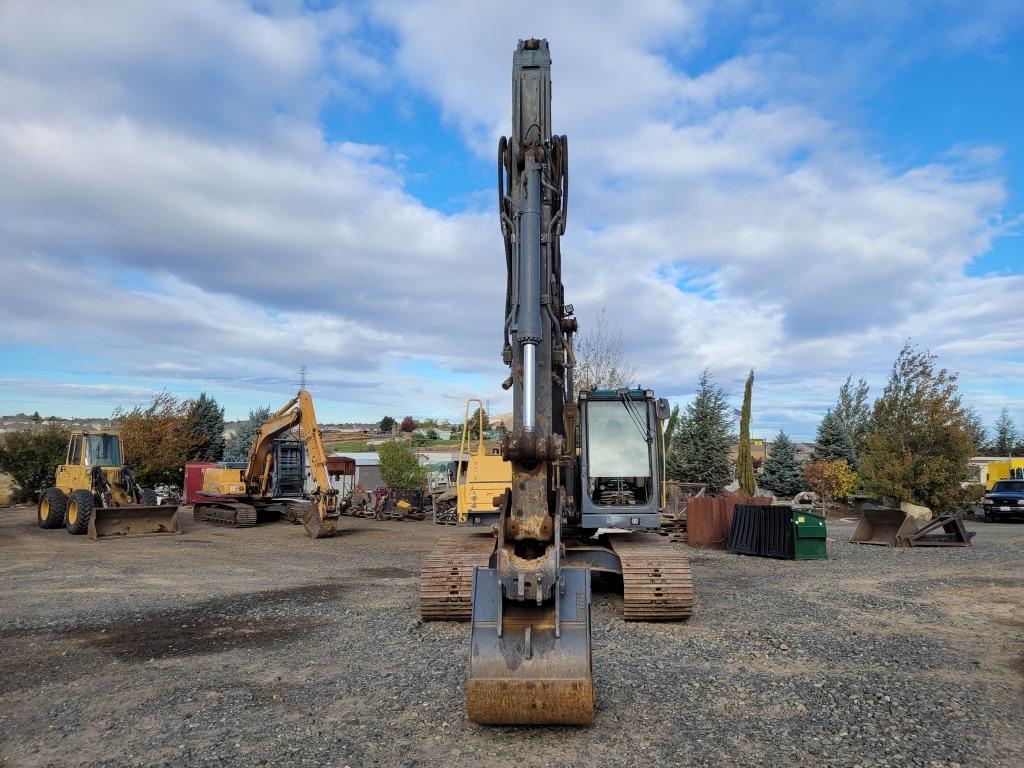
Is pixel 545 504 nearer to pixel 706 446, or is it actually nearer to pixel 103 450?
pixel 103 450

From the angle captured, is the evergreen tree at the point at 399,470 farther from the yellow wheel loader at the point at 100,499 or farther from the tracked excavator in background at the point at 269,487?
the yellow wheel loader at the point at 100,499

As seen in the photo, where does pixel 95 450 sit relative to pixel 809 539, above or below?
above

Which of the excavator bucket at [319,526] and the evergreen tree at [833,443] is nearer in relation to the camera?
the excavator bucket at [319,526]

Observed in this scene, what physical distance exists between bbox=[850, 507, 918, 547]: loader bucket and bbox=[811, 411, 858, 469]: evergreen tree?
1671 centimetres

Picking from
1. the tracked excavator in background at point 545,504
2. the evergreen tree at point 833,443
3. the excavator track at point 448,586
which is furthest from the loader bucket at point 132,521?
the evergreen tree at point 833,443

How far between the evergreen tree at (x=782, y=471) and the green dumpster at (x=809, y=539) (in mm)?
18443

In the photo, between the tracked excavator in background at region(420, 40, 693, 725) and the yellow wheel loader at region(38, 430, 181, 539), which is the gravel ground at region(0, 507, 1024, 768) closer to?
the tracked excavator in background at region(420, 40, 693, 725)

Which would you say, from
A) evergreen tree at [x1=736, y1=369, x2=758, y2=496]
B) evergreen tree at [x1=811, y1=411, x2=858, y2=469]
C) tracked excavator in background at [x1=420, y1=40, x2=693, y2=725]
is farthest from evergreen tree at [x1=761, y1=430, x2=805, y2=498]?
tracked excavator in background at [x1=420, y1=40, x2=693, y2=725]

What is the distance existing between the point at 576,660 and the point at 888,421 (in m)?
22.0

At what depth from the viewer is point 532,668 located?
4910mm

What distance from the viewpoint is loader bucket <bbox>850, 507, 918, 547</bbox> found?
17016mm

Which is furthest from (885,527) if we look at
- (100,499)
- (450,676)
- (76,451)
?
(76,451)

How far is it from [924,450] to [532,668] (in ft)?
70.7

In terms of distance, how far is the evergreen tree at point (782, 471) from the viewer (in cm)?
3259
